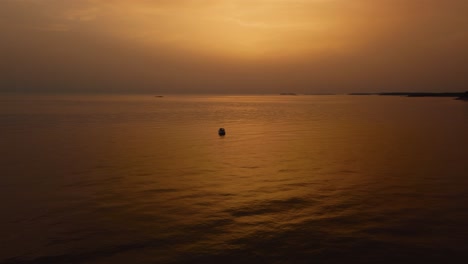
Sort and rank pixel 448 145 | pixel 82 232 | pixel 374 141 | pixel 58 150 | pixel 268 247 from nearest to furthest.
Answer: pixel 268 247 → pixel 82 232 → pixel 58 150 → pixel 448 145 → pixel 374 141

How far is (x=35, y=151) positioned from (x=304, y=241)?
81.4 ft

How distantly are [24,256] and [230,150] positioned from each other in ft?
68.0

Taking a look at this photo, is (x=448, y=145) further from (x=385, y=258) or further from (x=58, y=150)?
(x=58, y=150)

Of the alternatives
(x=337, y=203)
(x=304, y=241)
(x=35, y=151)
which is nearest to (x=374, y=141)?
(x=337, y=203)

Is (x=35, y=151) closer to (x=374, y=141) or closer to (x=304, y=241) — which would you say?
(x=304, y=241)

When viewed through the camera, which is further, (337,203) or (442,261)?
(337,203)

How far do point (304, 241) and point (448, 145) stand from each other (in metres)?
25.8

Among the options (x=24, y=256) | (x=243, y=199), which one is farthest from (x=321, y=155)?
(x=24, y=256)

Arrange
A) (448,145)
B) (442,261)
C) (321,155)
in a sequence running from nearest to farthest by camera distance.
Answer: (442,261) < (321,155) < (448,145)

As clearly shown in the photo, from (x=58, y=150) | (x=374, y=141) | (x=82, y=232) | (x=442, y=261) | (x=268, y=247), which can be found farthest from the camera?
(x=374, y=141)

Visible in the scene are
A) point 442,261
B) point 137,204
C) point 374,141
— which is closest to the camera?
point 442,261

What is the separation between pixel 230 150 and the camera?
30.2 metres

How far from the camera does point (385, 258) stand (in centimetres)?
1022

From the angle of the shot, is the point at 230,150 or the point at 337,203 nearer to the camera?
the point at 337,203
